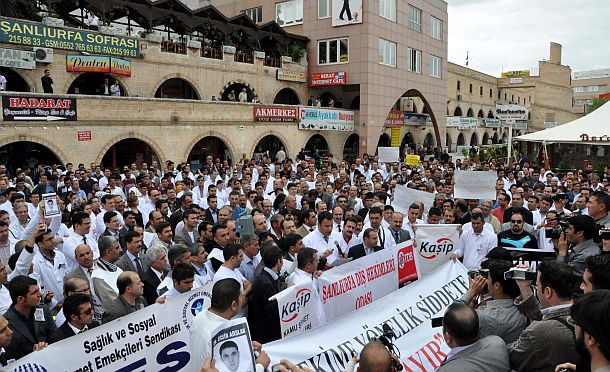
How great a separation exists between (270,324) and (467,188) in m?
6.83

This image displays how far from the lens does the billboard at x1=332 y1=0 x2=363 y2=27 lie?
32875 mm

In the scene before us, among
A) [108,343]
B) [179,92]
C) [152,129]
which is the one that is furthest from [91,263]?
[179,92]

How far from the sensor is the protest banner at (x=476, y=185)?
10578 mm

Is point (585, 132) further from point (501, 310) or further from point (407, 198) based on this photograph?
point (501, 310)

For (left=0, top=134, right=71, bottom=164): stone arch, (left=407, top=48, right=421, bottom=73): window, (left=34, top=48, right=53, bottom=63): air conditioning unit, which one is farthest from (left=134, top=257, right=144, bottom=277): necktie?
(left=407, top=48, right=421, bottom=73): window

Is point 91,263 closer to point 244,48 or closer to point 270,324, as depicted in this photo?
point 270,324

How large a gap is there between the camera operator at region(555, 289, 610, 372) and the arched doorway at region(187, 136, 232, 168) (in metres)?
25.1

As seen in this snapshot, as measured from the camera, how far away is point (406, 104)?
149 feet

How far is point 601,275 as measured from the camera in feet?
13.0

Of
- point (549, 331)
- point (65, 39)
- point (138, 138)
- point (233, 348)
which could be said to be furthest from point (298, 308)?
point (65, 39)

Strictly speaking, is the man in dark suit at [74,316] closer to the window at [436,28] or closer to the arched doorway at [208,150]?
the arched doorway at [208,150]

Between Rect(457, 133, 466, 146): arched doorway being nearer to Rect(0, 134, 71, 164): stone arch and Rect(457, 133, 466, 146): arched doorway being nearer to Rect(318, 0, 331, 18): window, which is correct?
Rect(318, 0, 331, 18): window

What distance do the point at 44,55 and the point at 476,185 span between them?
18.3 meters

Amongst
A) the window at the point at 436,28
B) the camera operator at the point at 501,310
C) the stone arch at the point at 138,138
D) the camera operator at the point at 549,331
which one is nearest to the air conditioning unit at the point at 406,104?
the window at the point at 436,28
